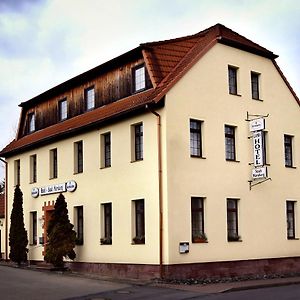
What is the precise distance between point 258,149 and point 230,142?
1.17m

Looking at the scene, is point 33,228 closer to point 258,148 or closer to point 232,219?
point 232,219

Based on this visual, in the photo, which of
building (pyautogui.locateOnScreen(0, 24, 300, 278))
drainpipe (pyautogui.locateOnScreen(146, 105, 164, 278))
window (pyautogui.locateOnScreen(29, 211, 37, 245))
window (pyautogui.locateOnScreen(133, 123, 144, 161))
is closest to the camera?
drainpipe (pyautogui.locateOnScreen(146, 105, 164, 278))

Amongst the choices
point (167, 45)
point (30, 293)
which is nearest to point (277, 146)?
point (167, 45)

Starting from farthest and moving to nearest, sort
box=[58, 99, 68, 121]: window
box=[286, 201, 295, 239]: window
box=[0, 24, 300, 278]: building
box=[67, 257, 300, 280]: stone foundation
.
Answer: box=[58, 99, 68, 121]: window
box=[286, 201, 295, 239]: window
box=[0, 24, 300, 278]: building
box=[67, 257, 300, 280]: stone foundation

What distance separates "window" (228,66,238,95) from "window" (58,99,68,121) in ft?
29.0

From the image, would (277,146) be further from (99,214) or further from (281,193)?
(99,214)

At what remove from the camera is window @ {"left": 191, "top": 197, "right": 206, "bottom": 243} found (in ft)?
77.6

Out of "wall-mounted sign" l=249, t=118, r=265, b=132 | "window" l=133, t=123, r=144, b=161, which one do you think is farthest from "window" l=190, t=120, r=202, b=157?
"wall-mounted sign" l=249, t=118, r=265, b=132

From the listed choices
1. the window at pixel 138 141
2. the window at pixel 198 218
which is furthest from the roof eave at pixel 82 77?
the window at pixel 198 218

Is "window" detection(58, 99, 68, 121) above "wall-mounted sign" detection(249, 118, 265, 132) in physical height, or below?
above

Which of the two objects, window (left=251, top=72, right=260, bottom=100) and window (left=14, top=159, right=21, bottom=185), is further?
window (left=14, top=159, right=21, bottom=185)

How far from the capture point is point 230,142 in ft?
84.7

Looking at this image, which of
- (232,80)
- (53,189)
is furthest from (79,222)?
(232,80)

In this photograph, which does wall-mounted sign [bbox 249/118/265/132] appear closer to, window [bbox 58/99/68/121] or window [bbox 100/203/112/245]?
window [bbox 100/203/112/245]
